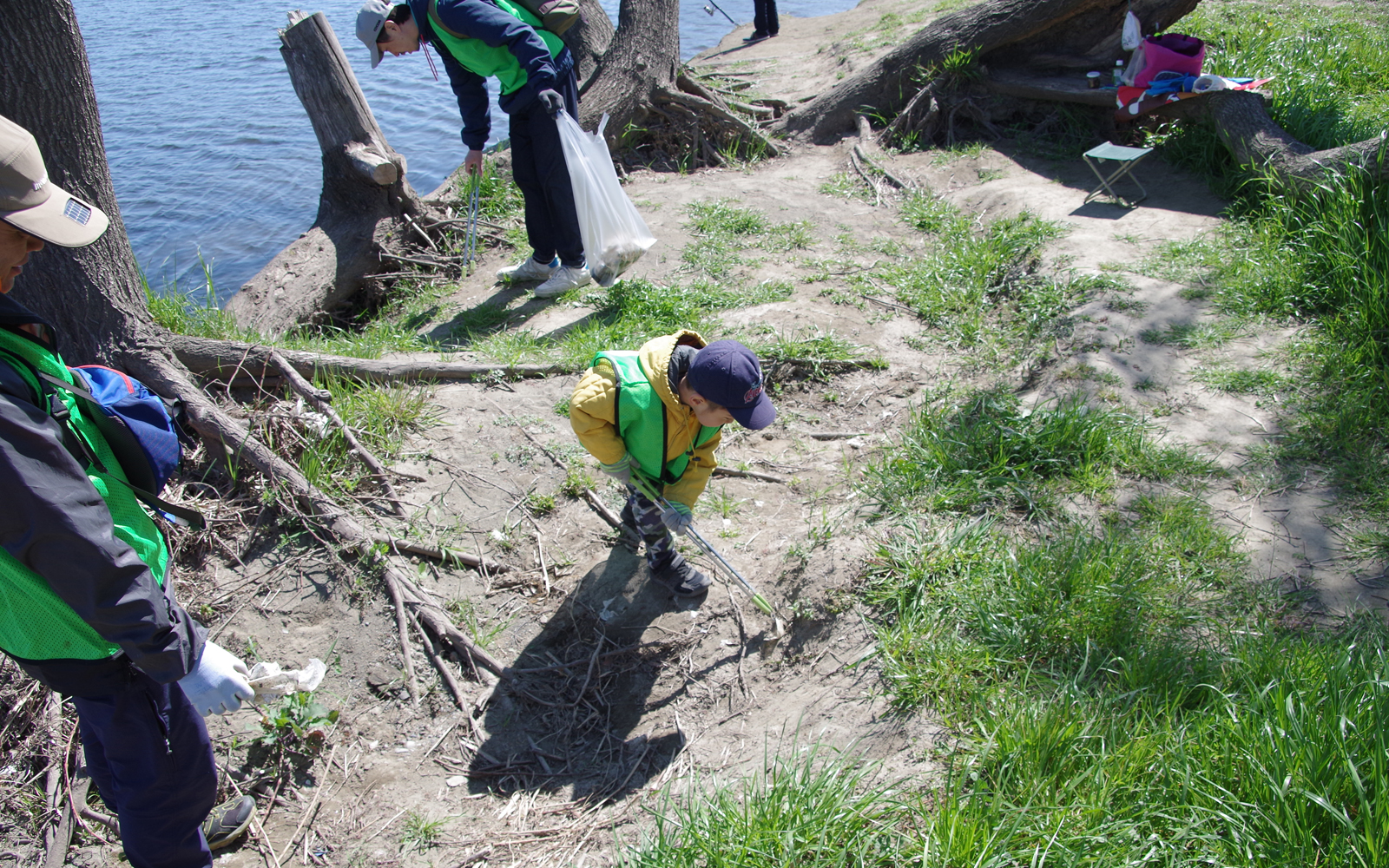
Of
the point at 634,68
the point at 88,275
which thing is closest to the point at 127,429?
the point at 88,275

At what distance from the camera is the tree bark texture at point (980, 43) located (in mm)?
7137

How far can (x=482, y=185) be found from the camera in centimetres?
681

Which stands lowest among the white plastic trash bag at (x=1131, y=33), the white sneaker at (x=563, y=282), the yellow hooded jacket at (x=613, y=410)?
the white sneaker at (x=563, y=282)

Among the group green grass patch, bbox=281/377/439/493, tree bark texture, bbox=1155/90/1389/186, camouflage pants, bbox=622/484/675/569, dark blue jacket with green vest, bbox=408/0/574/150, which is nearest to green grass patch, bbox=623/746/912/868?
camouflage pants, bbox=622/484/675/569

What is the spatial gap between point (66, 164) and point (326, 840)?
2941 mm

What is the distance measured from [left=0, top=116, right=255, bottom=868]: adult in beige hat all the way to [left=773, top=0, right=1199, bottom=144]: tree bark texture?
701 centimetres

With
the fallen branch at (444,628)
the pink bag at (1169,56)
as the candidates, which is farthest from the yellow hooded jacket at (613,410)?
the pink bag at (1169,56)

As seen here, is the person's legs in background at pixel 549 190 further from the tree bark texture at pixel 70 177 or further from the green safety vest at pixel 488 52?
the tree bark texture at pixel 70 177

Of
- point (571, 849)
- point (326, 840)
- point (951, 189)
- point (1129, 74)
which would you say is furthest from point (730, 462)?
point (1129, 74)

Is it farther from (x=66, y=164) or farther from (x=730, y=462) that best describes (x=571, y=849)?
(x=66, y=164)

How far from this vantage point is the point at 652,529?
312 centimetres

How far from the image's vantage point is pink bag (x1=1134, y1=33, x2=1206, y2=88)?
19.9 ft

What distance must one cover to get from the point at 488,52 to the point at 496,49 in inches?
2.4

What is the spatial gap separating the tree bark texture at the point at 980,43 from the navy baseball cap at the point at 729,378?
234 inches
